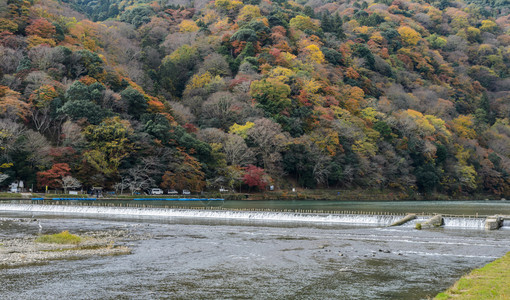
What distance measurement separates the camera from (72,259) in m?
23.5

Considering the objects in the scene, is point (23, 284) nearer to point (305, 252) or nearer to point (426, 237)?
point (305, 252)

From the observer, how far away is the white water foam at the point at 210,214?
137 feet

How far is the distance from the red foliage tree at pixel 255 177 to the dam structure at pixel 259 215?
22098 mm

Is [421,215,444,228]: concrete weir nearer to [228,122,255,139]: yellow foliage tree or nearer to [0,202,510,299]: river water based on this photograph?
[0,202,510,299]: river water

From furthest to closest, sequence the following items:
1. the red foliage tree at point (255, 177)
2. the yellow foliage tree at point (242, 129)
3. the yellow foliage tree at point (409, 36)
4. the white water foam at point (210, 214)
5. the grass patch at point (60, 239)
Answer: the yellow foliage tree at point (409, 36) → the yellow foliage tree at point (242, 129) → the red foliage tree at point (255, 177) → the white water foam at point (210, 214) → the grass patch at point (60, 239)

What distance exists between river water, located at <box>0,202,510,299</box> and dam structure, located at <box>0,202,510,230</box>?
1.34 feet

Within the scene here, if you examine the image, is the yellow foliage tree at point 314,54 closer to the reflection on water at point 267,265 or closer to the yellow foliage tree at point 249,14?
the yellow foliage tree at point 249,14

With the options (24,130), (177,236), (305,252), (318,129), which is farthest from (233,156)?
(305,252)

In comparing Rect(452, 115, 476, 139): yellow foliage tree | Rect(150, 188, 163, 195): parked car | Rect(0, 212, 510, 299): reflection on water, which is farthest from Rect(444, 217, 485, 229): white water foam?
Rect(452, 115, 476, 139): yellow foliage tree

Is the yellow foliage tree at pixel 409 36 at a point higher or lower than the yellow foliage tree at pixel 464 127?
higher

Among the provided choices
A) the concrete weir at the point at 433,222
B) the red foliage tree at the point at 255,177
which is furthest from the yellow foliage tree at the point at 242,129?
the concrete weir at the point at 433,222

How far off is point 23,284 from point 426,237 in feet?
80.6

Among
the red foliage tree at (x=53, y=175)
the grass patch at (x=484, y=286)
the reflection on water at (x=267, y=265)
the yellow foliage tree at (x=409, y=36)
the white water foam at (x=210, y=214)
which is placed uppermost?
the yellow foliage tree at (x=409, y=36)

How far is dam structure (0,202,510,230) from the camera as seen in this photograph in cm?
3922
